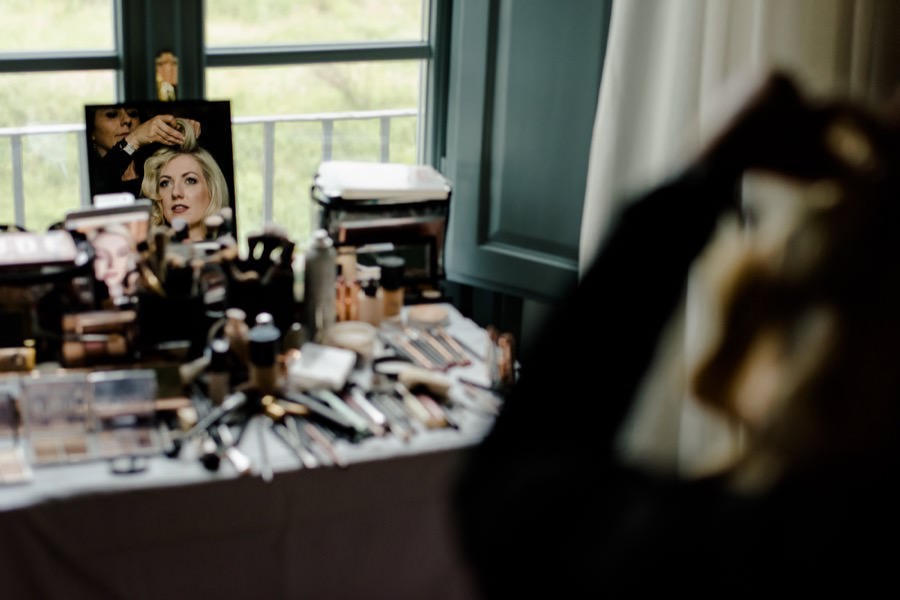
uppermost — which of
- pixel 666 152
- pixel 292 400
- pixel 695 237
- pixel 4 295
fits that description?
pixel 695 237

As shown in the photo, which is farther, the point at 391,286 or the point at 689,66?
the point at 391,286

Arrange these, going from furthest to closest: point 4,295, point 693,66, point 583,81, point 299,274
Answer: point 299,274
point 583,81
point 693,66
point 4,295

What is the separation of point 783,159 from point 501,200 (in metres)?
2.11

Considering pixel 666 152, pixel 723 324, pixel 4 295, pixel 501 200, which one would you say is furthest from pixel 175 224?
pixel 723 324

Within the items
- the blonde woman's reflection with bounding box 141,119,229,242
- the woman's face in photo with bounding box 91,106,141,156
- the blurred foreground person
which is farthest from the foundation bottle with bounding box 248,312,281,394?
the blurred foreground person

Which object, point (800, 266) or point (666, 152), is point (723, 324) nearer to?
point (800, 266)

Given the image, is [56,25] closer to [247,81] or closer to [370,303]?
[247,81]

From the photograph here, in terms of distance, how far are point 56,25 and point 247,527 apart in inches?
47.1

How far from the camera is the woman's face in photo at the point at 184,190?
2449 mm

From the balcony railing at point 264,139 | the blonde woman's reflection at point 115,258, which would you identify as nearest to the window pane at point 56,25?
the balcony railing at point 264,139

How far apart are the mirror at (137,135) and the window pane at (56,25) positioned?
20 centimetres

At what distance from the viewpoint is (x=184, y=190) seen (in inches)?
97.0

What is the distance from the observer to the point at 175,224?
2270mm

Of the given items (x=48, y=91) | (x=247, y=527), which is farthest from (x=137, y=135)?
(x=247, y=527)
